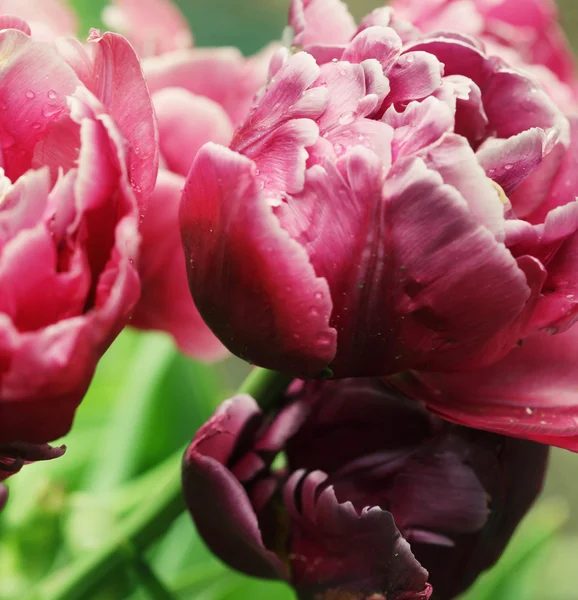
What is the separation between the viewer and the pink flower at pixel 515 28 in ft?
0.99

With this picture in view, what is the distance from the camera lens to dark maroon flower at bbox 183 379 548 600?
0.23m

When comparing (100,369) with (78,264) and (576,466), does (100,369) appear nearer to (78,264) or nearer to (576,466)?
(78,264)

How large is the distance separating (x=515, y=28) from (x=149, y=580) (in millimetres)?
259

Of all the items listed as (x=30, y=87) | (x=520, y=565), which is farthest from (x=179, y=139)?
(x=520, y=565)

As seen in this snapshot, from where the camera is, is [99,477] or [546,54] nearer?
[546,54]

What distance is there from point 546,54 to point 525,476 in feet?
0.69

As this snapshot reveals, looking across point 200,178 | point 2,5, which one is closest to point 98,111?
point 200,178

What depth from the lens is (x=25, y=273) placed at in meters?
0.16

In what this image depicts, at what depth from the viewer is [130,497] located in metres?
0.41

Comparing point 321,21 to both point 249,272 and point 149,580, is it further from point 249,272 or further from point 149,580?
point 149,580

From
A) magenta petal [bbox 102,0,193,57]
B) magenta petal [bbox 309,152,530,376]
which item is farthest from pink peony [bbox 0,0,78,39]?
magenta petal [bbox 309,152,530,376]

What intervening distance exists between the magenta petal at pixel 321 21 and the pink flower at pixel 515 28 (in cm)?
5

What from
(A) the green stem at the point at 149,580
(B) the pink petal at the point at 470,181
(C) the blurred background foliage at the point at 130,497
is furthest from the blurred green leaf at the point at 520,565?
(B) the pink petal at the point at 470,181

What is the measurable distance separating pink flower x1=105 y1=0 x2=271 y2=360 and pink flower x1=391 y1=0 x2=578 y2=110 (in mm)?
68
